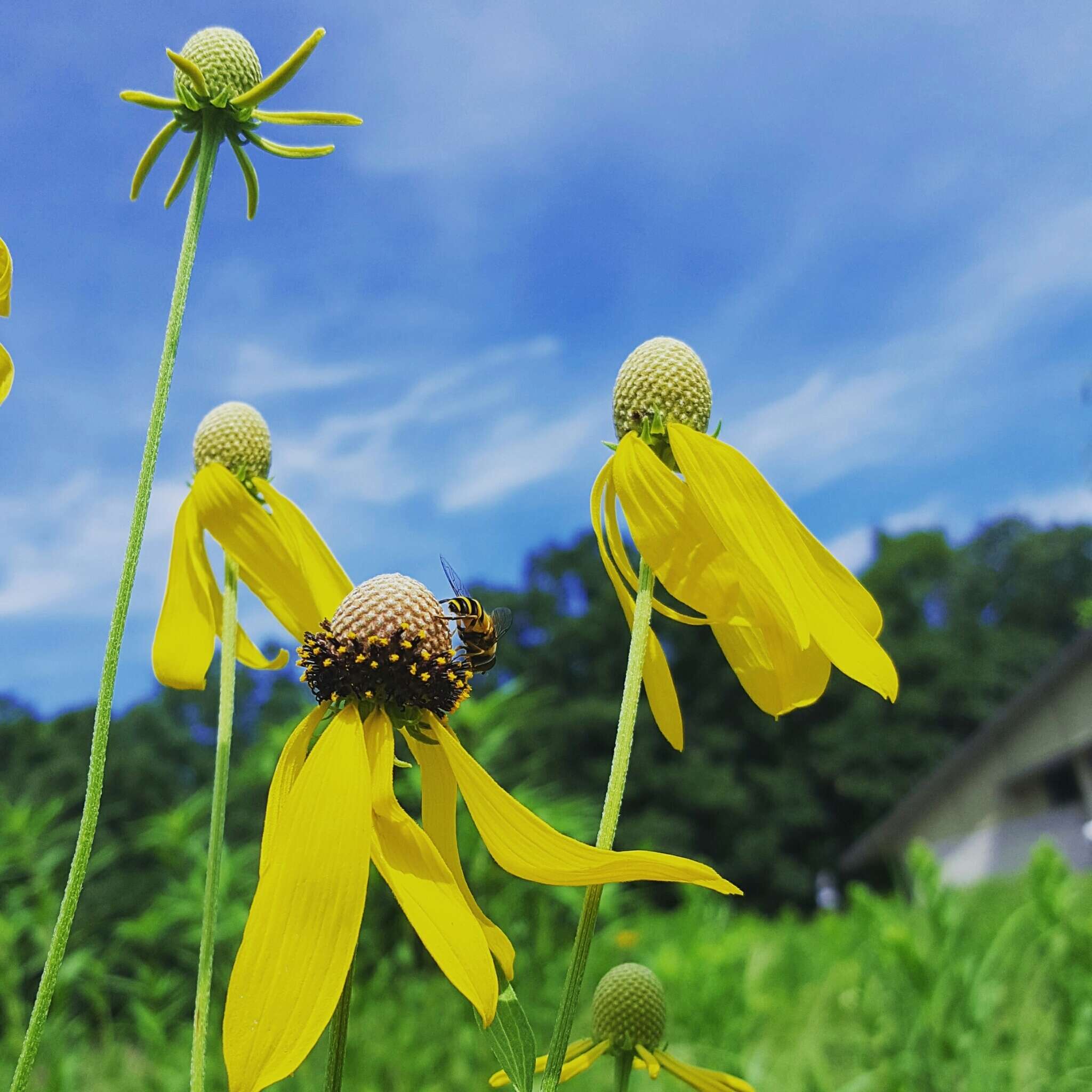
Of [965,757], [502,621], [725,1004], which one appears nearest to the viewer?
[502,621]

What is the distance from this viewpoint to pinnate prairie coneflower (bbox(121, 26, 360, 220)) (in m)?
0.50

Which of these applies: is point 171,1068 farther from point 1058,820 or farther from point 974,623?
point 974,623

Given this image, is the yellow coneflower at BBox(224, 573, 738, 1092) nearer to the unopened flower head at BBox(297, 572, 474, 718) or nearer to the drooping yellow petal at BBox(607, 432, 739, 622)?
the unopened flower head at BBox(297, 572, 474, 718)

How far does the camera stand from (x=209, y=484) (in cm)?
73

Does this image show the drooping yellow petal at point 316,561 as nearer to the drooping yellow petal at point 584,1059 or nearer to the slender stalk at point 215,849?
the slender stalk at point 215,849

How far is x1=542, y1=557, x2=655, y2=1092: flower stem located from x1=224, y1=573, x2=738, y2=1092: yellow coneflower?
0.08 ft

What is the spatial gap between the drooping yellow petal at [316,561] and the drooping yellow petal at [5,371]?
0.24 meters

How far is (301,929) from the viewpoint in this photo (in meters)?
0.40

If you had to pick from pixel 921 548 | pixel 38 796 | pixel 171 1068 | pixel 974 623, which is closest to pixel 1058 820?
pixel 974 623

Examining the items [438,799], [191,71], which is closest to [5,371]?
[191,71]

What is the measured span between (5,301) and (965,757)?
632 inches

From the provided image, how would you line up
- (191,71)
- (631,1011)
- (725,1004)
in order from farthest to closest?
(725,1004) → (631,1011) → (191,71)

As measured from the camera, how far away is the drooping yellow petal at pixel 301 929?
37cm

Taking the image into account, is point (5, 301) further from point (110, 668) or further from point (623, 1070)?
point (623, 1070)
